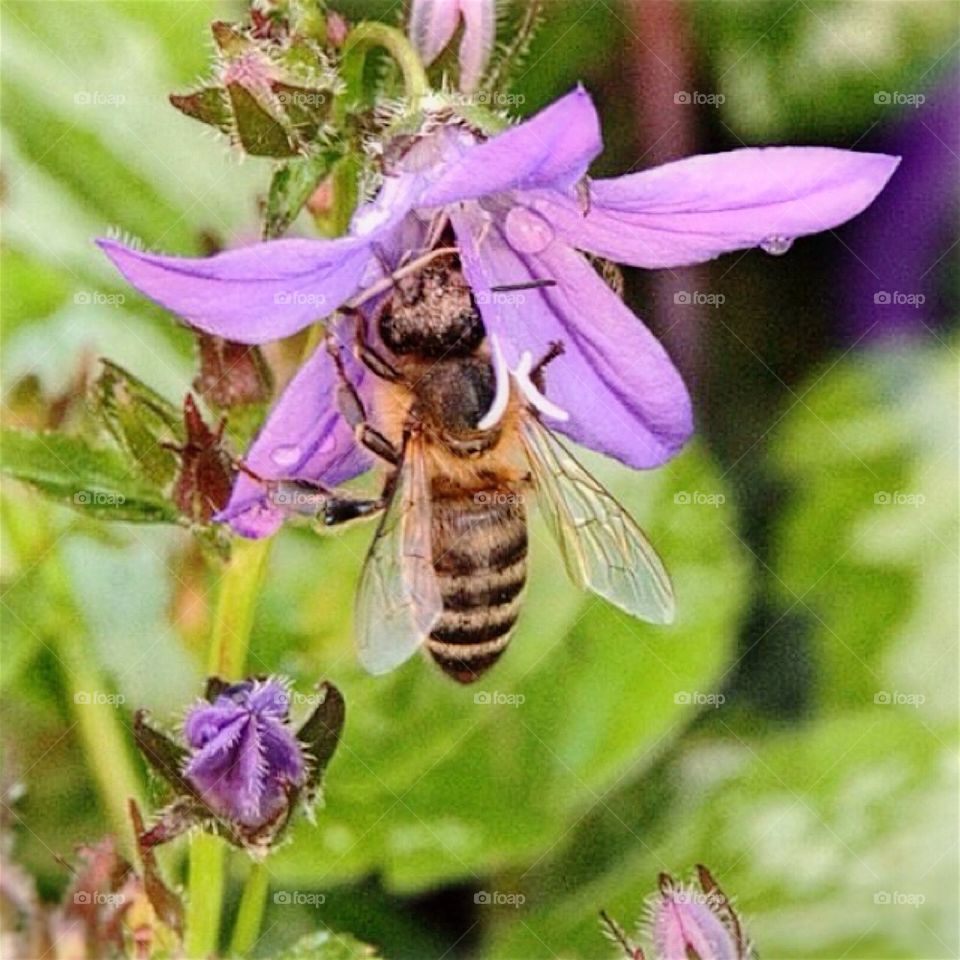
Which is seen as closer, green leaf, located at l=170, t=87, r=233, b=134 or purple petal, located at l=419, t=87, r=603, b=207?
purple petal, located at l=419, t=87, r=603, b=207

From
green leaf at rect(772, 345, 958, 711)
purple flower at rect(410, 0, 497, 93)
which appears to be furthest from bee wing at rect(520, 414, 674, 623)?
green leaf at rect(772, 345, 958, 711)

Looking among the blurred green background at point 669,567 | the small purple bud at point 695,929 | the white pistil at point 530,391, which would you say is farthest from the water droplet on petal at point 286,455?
the small purple bud at point 695,929

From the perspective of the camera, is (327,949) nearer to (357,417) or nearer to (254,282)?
(357,417)

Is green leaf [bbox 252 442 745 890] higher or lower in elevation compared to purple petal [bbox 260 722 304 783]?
higher

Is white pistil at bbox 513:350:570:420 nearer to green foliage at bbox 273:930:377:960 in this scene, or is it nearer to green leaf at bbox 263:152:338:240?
green leaf at bbox 263:152:338:240

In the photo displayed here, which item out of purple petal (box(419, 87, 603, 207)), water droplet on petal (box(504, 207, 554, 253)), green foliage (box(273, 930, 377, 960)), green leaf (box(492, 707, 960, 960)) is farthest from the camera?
green leaf (box(492, 707, 960, 960))
